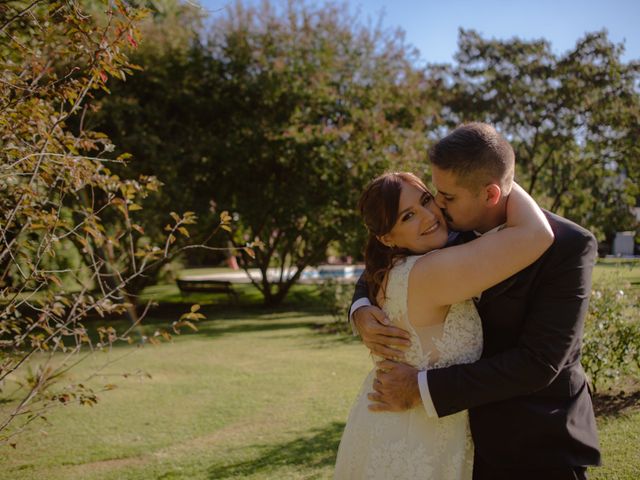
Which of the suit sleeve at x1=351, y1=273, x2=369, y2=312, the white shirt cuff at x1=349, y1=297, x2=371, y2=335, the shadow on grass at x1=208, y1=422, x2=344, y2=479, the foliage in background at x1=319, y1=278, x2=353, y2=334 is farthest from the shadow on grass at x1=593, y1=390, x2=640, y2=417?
the foliage in background at x1=319, y1=278, x2=353, y2=334

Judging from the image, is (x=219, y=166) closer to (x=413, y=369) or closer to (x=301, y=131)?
(x=301, y=131)

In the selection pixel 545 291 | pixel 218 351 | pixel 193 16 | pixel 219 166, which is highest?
pixel 193 16

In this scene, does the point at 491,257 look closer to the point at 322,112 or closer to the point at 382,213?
the point at 382,213

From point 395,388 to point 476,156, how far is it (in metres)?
0.97

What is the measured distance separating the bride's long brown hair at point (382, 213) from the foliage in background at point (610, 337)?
15.3 ft

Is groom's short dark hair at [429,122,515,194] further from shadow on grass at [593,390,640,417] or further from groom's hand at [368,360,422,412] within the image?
shadow on grass at [593,390,640,417]

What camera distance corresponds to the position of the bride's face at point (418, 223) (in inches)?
92.4

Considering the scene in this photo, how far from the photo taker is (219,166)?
55.9 ft

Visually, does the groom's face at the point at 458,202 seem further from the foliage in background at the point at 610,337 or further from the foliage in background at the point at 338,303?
the foliage in background at the point at 338,303

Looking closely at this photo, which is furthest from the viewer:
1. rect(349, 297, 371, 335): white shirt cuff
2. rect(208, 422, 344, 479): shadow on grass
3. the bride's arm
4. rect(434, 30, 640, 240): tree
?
rect(434, 30, 640, 240): tree

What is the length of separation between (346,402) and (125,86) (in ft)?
39.7

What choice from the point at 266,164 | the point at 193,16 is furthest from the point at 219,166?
the point at 193,16

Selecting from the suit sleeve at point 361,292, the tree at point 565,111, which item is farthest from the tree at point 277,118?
the suit sleeve at point 361,292

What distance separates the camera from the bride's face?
7.70ft
